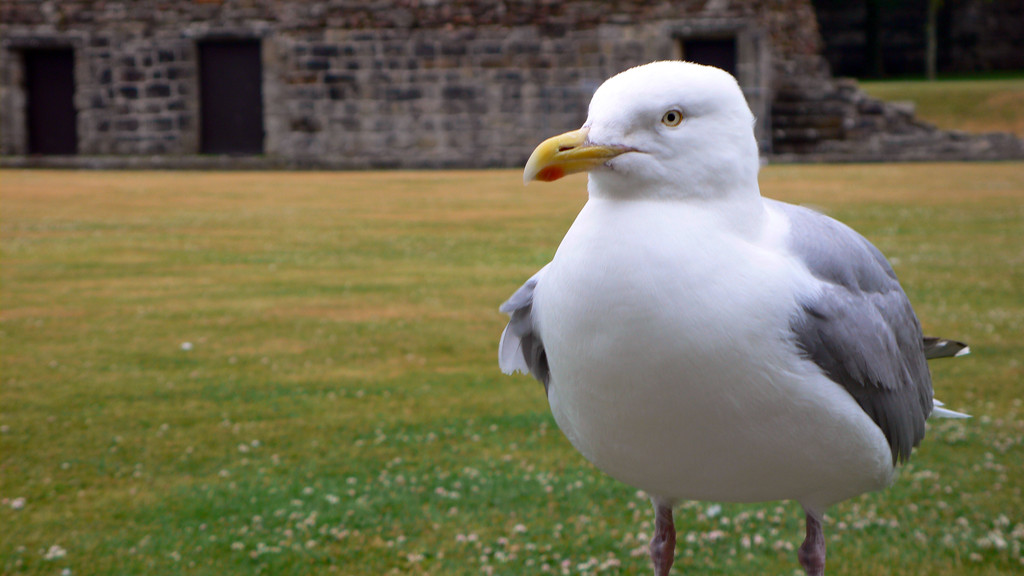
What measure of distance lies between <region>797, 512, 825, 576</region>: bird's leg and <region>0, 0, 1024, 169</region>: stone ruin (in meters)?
17.5

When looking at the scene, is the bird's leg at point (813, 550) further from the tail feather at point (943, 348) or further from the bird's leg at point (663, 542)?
the tail feather at point (943, 348)

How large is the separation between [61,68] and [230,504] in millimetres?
22040

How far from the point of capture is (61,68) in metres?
23.4

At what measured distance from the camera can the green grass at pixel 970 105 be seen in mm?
23516

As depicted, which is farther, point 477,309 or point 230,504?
point 477,309

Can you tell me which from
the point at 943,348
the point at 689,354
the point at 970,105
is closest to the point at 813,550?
the point at 943,348

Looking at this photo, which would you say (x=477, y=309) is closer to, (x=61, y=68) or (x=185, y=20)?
(x=185, y=20)

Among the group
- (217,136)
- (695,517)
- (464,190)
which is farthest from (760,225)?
(217,136)

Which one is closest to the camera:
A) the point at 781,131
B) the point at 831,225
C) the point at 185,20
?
the point at 831,225

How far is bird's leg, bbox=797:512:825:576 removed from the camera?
8.66ft

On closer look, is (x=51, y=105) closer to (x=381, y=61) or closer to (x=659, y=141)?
(x=381, y=61)

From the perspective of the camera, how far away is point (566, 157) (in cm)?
212

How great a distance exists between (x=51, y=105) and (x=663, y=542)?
23614mm

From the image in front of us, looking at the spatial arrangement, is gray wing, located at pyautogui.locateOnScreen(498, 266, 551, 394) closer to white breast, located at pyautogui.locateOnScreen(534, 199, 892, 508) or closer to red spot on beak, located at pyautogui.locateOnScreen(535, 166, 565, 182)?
white breast, located at pyautogui.locateOnScreen(534, 199, 892, 508)
